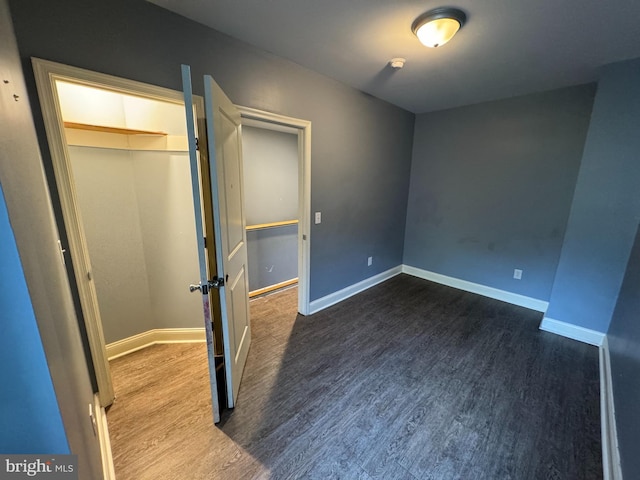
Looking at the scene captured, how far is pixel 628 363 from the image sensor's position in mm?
1516

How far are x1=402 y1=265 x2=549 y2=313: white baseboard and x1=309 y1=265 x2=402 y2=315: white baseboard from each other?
1.09 ft

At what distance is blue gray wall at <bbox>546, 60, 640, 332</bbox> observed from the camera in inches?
80.0

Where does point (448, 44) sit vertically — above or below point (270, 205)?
above

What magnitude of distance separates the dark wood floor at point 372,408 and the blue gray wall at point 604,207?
1.51ft

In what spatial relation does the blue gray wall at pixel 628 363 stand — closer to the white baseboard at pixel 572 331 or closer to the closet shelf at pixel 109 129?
the white baseboard at pixel 572 331

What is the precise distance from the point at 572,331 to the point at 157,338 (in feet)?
12.9

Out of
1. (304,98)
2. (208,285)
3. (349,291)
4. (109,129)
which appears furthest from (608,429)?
(109,129)

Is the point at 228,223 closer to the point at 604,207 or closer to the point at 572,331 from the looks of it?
the point at 604,207

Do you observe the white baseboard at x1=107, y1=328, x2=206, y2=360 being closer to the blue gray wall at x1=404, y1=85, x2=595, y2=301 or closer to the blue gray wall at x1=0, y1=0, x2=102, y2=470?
the blue gray wall at x1=0, y1=0, x2=102, y2=470

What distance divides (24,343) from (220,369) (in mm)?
1409

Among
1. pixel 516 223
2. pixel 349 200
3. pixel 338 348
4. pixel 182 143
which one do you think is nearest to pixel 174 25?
pixel 182 143

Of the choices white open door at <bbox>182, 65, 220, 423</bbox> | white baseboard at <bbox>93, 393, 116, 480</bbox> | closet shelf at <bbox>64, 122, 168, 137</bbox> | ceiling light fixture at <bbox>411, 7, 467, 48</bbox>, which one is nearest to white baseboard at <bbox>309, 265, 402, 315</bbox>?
white open door at <bbox>182, 65, 220, 423</bbox>

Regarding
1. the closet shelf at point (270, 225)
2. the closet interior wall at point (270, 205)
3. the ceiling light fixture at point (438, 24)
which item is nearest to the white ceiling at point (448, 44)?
the ceiling light fixture at point (438, 24)

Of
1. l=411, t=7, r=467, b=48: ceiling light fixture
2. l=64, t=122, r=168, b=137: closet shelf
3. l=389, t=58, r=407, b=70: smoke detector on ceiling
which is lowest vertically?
l=64, t=122, r=168, b=137: closet shelf
